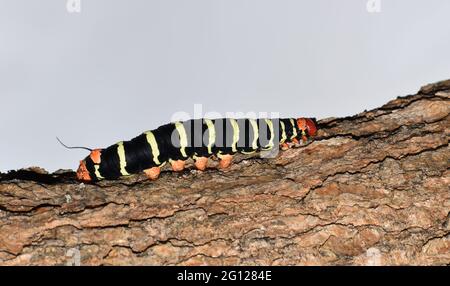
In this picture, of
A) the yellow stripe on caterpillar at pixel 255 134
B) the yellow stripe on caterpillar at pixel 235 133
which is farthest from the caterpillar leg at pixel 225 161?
the yellow stripe on caterpillar at pixel 255 134

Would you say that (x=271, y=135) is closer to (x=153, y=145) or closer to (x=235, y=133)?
(x=235, y=133)

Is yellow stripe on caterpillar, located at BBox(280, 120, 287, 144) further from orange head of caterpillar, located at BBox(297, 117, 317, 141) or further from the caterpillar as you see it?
orange head of caterpillar, located at BBox(297, 117, 317, 141)

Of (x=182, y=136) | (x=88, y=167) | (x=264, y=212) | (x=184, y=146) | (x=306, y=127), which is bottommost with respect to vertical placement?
(x=264, y=212)

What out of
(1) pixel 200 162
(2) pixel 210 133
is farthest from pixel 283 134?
(1) pixel 200 162

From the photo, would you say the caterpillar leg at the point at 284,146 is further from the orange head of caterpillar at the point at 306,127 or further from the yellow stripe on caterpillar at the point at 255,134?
the yellow stripe on caterpillar at the point at 255,134

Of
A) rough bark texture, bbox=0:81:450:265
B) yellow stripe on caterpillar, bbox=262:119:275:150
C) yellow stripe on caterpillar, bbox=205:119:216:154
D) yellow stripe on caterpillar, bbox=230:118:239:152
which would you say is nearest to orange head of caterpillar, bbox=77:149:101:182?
rough bark texture, bbox=0:81:450:265
